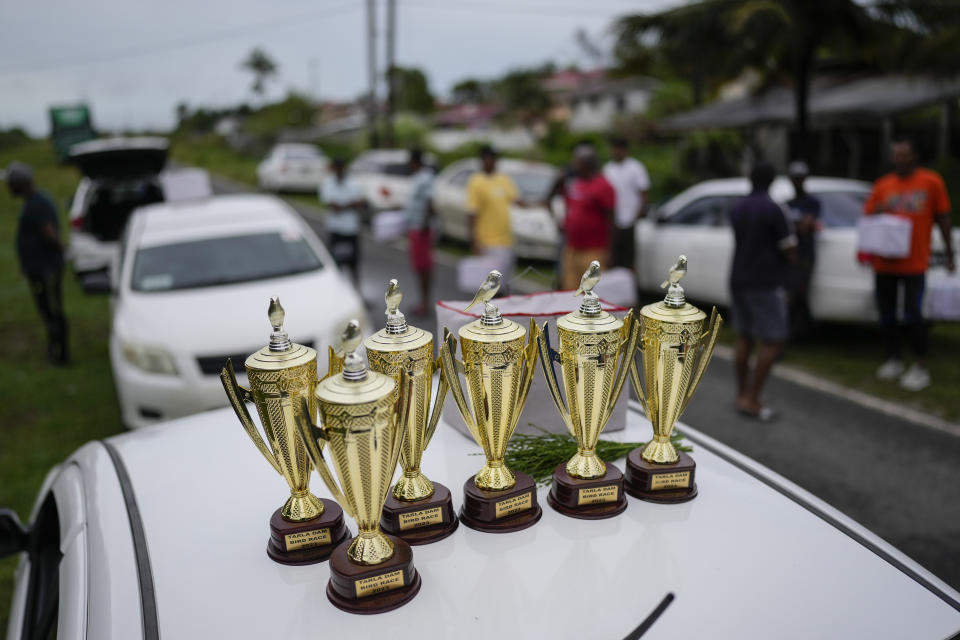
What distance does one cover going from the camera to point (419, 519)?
159cm

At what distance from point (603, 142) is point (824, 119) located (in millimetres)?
12295

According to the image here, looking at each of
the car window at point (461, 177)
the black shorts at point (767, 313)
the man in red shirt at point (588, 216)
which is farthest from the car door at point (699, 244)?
the car window at point (461, 177)

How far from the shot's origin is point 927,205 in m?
4.97

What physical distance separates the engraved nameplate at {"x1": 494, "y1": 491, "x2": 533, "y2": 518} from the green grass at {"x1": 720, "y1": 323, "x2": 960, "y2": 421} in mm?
4297

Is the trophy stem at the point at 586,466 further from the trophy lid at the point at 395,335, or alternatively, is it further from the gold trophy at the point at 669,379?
the trophy lid at the point at 395,335

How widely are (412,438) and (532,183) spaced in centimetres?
904

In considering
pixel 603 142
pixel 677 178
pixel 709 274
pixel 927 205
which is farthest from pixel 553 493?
pixel 603 142

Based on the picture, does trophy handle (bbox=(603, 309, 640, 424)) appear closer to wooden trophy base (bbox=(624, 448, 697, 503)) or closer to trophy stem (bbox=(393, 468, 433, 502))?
wooden trophy base (bbox=(624, 448, 697, 503))

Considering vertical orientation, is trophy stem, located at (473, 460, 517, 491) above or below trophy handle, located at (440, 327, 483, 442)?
below

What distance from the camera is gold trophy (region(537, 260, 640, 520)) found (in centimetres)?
165

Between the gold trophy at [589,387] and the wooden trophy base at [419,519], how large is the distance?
0.27 meters

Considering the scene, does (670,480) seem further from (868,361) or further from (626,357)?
(868,361)

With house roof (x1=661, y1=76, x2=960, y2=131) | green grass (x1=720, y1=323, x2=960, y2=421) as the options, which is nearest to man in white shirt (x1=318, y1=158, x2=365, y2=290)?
green grass (x1=720, y1=323, x2=960, y2=421)

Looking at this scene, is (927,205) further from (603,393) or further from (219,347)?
(219,347)
